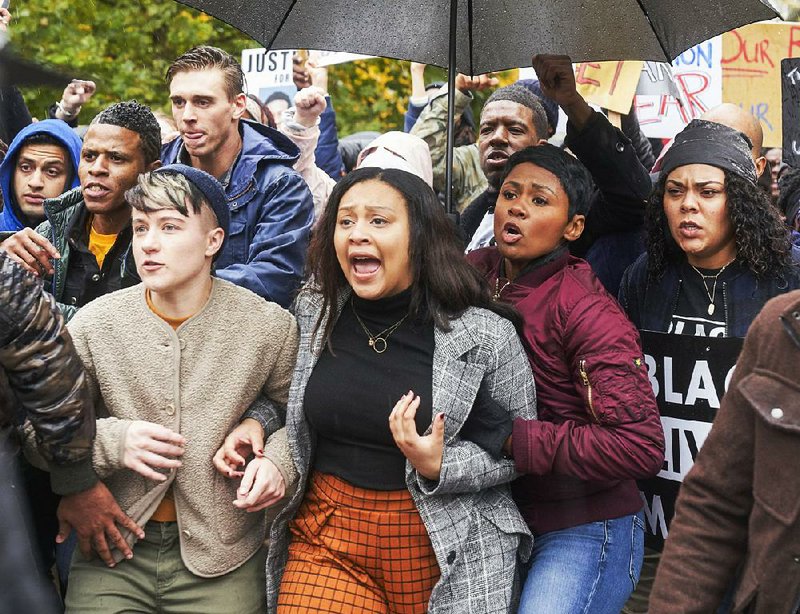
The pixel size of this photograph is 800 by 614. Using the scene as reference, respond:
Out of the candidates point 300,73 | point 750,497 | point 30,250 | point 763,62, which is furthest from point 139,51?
point 750,497

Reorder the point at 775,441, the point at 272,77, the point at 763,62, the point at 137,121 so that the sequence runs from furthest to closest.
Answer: the point at 272,77 < the point at 763,62 < the point at 137,121 < the point at 775,441

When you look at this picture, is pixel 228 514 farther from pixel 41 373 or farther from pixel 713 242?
pixel 713 242

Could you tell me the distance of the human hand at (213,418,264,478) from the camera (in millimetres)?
3426

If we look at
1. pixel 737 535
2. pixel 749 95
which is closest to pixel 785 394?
pixel 737 535

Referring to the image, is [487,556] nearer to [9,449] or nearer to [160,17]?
[9,449]

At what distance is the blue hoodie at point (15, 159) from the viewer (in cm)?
529

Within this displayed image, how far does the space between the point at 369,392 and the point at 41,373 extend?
97 cm

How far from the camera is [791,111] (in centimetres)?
515

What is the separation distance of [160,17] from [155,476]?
37.0ft

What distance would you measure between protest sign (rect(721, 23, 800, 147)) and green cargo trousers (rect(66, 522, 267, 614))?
5.11m

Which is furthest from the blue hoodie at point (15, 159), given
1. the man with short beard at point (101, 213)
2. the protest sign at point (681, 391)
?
the protest sign at point (681, 391)

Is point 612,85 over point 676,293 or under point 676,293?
over

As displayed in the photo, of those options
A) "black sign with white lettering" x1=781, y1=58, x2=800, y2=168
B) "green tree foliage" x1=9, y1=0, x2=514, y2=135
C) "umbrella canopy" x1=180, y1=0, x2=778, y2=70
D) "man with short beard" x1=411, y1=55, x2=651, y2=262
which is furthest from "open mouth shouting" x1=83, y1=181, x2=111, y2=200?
"green tree foliage" x1=9, y1=0, x2=514, y2=135

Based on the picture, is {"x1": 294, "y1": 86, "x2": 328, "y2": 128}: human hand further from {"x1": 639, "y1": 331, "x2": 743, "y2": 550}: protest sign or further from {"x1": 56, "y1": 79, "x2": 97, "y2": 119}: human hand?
{"x1": 639, "y1": 331, "x2": 743, "y2": 550}: protest sign
